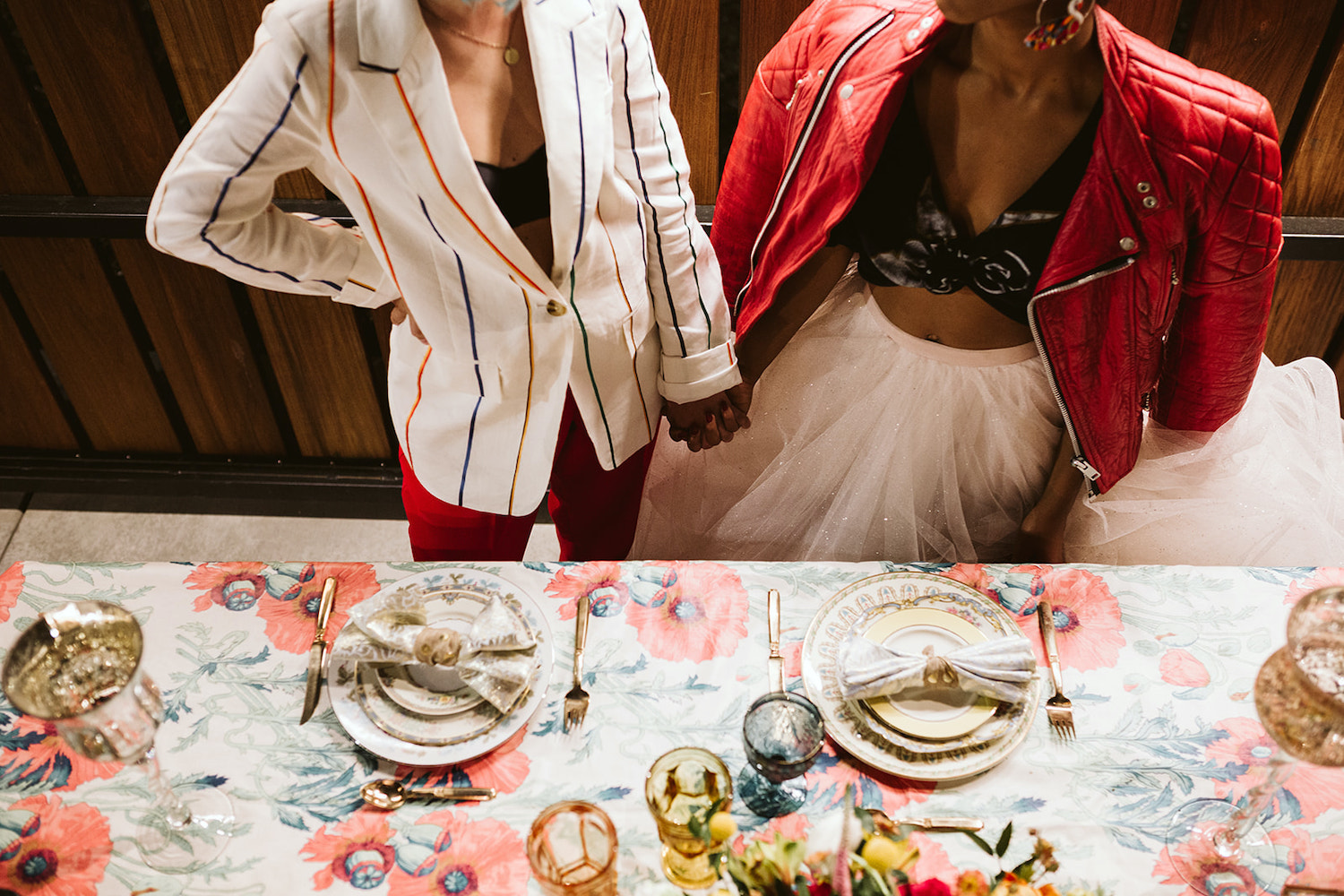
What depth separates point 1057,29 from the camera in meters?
1.06

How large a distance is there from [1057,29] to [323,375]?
1.90 metres

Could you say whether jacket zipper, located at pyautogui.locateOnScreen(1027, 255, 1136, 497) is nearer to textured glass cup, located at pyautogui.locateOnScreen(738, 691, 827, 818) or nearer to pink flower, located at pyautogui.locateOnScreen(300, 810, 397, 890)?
textured glass cup, located at pyautogui.locateOnScreen(738, 691, 827, 818)

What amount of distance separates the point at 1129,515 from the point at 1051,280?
0.54 metres

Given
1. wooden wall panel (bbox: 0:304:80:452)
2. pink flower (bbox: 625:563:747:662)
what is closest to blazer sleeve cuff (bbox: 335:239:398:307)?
pink flower (bbox: 625:563:747:662)

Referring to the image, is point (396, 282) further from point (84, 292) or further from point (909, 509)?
point (84, 292)

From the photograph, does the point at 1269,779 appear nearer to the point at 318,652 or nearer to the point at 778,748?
the point at 778,748

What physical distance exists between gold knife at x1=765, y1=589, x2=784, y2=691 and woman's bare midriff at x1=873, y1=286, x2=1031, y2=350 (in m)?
0.59

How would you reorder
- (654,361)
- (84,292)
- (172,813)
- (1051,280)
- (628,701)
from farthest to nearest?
(84,292) < (654,361) < (1051,280) < (628,701) < (172,813)

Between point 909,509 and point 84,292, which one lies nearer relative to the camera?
point 909,509

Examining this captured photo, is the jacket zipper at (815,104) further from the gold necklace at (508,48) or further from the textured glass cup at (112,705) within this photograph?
the textured glass cup at (112,705)

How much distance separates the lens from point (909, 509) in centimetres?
166

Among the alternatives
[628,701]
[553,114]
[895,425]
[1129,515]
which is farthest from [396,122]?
[1129,515]

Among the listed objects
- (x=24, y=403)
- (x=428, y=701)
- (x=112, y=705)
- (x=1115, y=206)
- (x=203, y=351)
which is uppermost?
(x=1115, y=206)

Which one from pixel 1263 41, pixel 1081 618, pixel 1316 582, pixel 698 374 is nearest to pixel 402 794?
pixel 698 374
